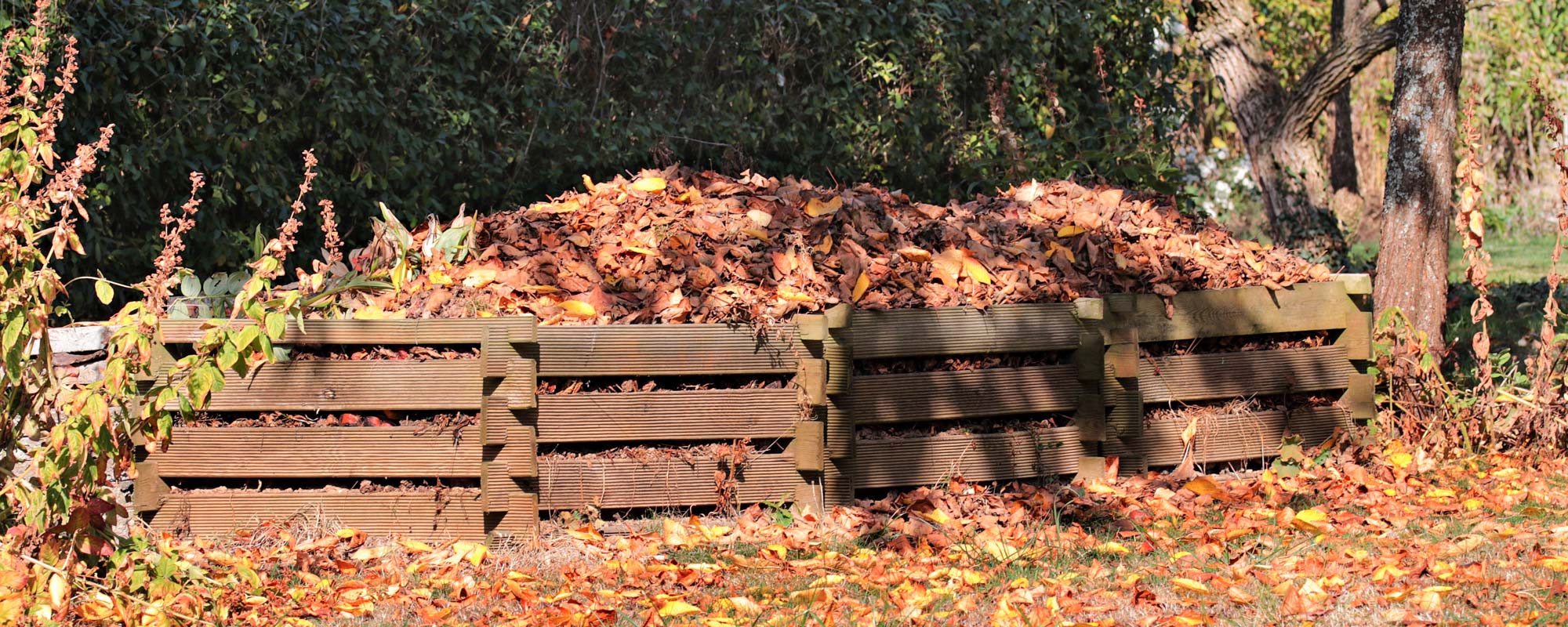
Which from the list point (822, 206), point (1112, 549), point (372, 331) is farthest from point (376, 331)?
point (1112, 549)

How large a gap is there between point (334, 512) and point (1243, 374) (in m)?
3.57

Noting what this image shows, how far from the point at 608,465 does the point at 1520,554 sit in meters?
3.02

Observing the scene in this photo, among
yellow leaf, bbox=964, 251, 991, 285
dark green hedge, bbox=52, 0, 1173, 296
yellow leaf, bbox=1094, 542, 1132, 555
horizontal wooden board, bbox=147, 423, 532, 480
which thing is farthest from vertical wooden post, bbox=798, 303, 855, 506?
dark green hedge, bbox=52, 0, 1173, 296

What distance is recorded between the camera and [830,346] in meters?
5.00

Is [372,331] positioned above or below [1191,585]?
above

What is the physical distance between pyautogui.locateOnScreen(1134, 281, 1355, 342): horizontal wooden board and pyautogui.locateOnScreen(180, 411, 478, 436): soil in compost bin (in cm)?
265

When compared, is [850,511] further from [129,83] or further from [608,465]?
[129,83]

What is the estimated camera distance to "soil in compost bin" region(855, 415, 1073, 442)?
17.1 feet

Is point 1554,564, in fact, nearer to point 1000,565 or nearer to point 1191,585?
point 1191,585

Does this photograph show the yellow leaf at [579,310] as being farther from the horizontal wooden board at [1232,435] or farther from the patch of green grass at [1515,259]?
the patch of green grass at [1515,259]

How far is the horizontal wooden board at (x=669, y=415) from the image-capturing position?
16.0 feet

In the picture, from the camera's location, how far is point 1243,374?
571 cm

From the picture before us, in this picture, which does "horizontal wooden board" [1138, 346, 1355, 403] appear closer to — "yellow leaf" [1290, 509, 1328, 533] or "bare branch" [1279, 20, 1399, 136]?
"yellow leaf" [1290, 509, 1328, 533]

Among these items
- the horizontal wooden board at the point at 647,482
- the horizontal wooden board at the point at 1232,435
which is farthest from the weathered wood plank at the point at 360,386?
the horizontal wooden board at the point at 1232,435
